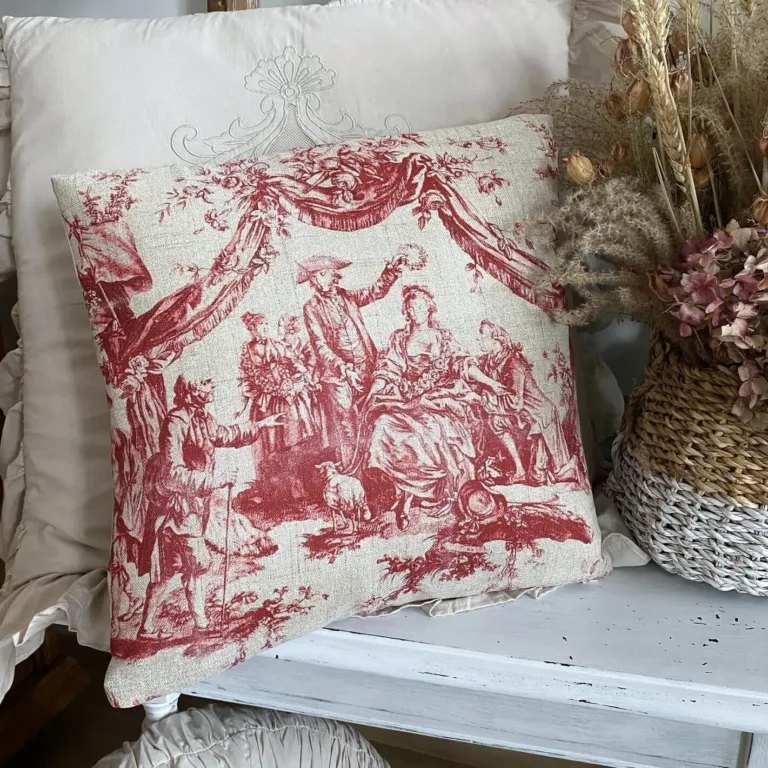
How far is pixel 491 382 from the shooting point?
748 millimetres

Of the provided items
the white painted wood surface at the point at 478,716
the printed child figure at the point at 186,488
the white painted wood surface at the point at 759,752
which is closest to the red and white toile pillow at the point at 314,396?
the printed child figure at the point at 186,488

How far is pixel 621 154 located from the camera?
0.74 meters

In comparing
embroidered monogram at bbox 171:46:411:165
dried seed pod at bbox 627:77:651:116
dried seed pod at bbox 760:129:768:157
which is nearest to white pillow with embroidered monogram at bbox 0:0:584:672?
embroidered monogram at bbox 171:46:411:165

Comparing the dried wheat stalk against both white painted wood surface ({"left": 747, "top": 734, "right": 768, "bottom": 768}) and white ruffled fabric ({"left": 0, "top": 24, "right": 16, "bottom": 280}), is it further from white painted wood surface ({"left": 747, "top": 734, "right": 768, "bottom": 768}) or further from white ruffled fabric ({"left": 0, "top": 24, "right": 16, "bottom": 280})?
white ruffled fabric ({"left": 0, "top": 24, "right": 16, "bottom": 280})

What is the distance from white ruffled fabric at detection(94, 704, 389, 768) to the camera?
81 cm

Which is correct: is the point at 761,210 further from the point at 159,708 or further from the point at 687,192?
the point at 159,708

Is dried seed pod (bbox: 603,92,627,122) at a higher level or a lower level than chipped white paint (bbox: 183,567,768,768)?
higher

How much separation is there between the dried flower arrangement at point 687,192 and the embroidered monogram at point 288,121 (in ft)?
0.90

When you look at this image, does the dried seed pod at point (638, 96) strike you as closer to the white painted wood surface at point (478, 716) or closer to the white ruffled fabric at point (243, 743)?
the white painted wood surface at point (478, 716)

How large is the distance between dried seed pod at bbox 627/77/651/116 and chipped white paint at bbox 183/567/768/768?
47cm

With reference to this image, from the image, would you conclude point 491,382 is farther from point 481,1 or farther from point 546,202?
point 481,1

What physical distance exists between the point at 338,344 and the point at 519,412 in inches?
7.4

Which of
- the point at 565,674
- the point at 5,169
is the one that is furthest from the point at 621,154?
the point at 5,169

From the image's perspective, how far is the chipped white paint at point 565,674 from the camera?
2.33ft
